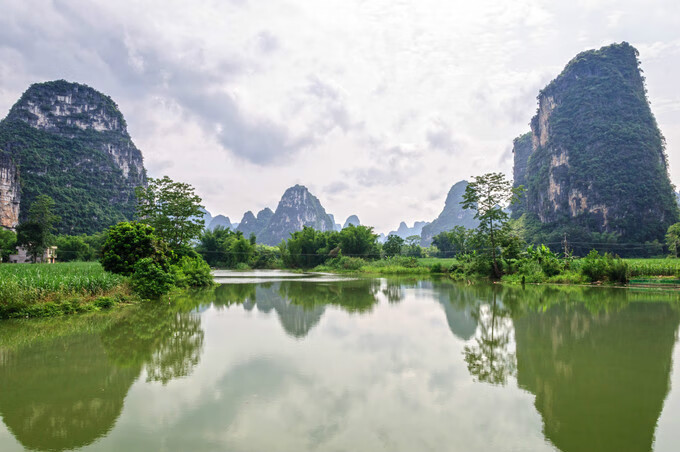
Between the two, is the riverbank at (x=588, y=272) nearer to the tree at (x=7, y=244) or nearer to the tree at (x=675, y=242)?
the tree at (x=675, y=242)

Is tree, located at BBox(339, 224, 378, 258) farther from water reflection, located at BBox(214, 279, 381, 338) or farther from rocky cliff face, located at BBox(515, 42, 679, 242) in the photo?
rocky cliff face, located at BBox(515, 42, 679, 242)

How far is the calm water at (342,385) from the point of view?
126 inches

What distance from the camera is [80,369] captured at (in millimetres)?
5199

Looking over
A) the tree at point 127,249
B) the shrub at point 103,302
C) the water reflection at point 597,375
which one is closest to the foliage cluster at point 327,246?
the tree at point 127,249

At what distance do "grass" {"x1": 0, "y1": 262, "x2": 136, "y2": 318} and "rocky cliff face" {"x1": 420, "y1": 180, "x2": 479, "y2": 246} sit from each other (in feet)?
424

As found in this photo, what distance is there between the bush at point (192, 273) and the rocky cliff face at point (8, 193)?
52699mm

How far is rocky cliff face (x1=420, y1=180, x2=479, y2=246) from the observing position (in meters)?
139

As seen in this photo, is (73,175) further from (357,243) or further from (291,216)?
(291,216)

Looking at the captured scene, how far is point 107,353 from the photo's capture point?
20.0 feet

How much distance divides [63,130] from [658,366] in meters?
101

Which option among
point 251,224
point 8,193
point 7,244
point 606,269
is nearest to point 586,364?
point 606,269

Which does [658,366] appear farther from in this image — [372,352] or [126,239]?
[126,239]

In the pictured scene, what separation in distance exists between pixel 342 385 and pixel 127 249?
484 inches

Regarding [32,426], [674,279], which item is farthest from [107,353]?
[674,279]
